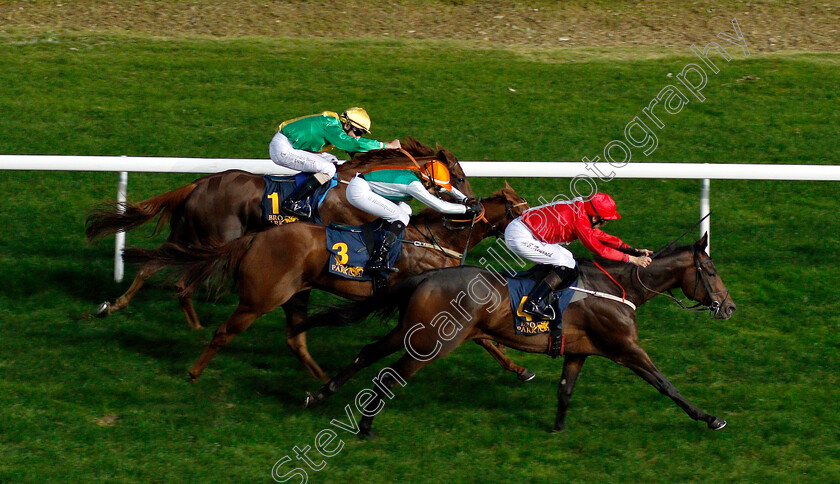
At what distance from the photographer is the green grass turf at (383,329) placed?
4.97 meters

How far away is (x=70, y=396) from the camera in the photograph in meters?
5.36

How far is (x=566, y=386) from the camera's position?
17.4 feet

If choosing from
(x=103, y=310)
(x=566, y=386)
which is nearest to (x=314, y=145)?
(x=103, y=310)

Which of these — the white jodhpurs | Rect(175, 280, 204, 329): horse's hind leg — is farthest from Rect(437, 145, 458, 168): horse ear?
Rect(175, 280, 204, 329): horse's hind leg

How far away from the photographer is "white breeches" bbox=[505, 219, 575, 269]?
17.3 feet

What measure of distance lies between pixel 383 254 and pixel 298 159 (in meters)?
1.11

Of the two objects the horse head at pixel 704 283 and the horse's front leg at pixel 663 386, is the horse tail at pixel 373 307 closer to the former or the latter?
the horse's front leg at pixel 663 386

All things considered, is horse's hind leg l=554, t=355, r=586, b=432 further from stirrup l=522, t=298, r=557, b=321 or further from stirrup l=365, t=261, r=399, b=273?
stirrup l=365, t=261, r=399, b=273

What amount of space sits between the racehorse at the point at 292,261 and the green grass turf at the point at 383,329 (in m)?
0.37

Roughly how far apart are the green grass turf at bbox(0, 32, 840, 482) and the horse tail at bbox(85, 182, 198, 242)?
482mm

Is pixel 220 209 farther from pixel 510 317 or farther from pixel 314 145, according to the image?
pixel 510 317

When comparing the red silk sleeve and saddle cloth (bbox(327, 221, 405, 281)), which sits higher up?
the red silk sleeve

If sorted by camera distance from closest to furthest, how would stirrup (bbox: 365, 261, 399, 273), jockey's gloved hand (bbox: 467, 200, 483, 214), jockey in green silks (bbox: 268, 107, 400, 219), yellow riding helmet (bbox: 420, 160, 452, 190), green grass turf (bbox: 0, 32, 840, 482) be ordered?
1. green grass turf (bbox: 0, 32, 840, 482)
2. stirrup (bbox: 365, 261, 399, 273)
3. jockey's gloved hand (bbox: 467, 200, 483, 214)
4. yellow riding helmet (bbox: 420, 160, 452, 190)
5. jockey in green silks (bbox: 268, 107, 400, 219)

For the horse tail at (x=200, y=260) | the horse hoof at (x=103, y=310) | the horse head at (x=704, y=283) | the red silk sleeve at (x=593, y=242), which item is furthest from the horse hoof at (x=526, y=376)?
the horse hoof at (x=103, y=310)
